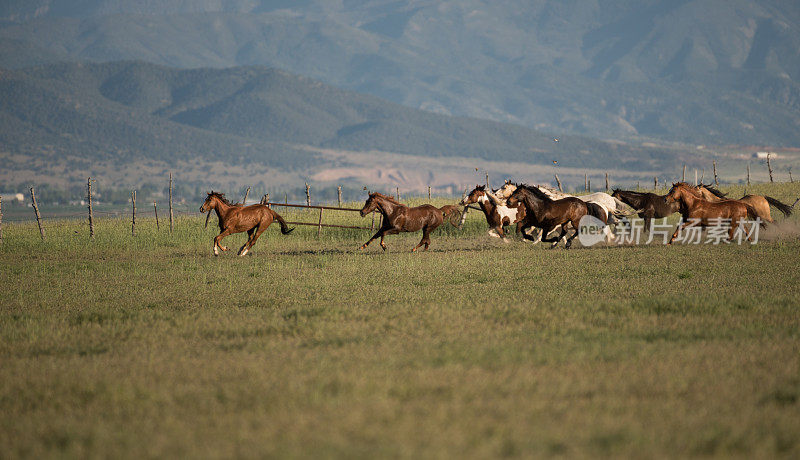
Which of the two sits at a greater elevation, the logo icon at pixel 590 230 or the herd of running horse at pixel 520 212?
the herd of running horse at pixel 520 212

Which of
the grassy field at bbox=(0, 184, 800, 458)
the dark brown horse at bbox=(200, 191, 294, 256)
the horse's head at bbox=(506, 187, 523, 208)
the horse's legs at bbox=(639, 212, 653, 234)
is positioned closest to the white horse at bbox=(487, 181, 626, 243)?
the horse's legs at bbox=(639, 212, 653, 234)

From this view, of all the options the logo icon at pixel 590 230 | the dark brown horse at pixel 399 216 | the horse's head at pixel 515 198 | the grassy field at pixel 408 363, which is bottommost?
the grassy field at pixel 408 363

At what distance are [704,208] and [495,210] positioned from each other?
20.2 ft

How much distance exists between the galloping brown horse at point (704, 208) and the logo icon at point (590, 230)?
218 centimetres

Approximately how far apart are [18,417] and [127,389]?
1037mm

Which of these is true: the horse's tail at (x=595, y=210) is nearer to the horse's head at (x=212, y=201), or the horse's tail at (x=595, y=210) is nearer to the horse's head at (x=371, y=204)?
the horse's head at (x=371, y=204)

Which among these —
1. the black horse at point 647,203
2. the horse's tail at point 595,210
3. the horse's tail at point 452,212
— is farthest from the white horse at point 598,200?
the horse's tail at point 452,212

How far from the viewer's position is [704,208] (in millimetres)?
24766

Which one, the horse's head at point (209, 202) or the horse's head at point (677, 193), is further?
the horse's head at point (677, 193)

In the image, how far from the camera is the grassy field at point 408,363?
6934mm

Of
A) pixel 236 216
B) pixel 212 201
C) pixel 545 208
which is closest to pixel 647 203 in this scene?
pixel 545 208

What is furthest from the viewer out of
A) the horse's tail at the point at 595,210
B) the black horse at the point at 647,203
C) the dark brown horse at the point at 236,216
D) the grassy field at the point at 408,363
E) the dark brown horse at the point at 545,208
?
the black horse at the point at 647,203

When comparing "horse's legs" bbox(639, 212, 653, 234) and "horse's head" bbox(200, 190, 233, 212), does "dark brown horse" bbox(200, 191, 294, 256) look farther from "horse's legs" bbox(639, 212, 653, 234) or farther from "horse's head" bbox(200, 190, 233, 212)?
"horse's legs" bbox(639, 212, 653, 234)

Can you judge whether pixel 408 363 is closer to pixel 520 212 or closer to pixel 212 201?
pixel 212 201
